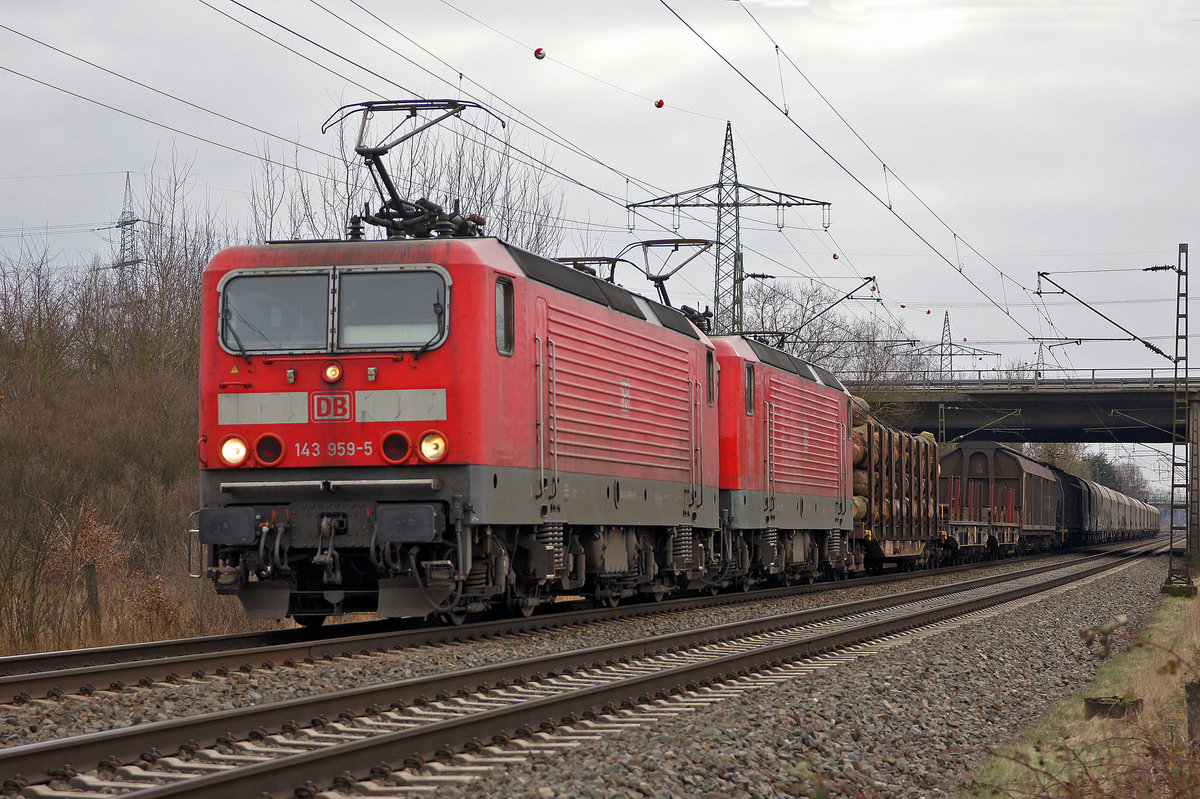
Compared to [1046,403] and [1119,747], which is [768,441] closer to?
[1119,747]

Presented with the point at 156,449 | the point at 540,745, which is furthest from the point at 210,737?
the point at 156,449

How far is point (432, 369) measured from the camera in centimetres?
1077

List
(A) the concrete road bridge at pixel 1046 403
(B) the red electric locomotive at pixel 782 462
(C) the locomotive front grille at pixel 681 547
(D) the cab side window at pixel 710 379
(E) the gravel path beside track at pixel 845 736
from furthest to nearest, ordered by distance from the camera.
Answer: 1. (A) the concrete road bridge at pixel 1046 403
2. (B) the red electric locomotive at pixel 782 462
3. (D) the cab side window at pixel 710 379
4. (C) the locomotive front grille at pixel 681 547
5. (E) the gravel path beside track at pixel 845 736

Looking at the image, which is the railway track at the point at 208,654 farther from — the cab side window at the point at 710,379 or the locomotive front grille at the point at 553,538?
the cab side window at the point at 710,379

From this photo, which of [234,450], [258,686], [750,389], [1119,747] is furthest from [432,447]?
[750,389]

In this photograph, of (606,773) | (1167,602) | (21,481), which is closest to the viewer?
(606,773)

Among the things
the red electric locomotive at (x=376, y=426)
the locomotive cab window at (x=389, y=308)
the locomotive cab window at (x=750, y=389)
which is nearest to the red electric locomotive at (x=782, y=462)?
the locomotive cab window at (x=750, y=389)

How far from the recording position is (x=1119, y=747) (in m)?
7.26

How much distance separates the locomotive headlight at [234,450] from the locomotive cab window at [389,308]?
1.24 meters

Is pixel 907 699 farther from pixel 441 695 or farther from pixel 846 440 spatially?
pixel 846 440

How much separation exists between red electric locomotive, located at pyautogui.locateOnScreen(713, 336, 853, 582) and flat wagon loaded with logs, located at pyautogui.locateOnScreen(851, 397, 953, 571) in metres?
1.86

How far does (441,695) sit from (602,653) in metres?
2.51

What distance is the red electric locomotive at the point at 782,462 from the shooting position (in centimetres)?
1819

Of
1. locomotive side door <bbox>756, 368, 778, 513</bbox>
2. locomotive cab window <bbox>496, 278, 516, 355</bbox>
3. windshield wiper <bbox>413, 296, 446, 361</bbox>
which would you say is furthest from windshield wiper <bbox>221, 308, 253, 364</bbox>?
locomotive side door <bbox>756, 368, 778, 513</bbox>
